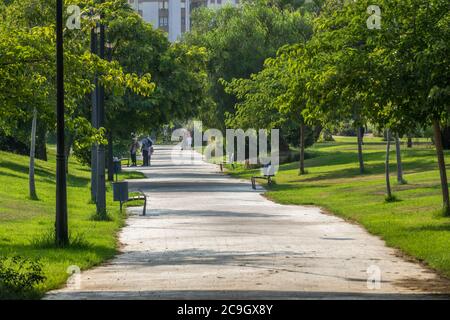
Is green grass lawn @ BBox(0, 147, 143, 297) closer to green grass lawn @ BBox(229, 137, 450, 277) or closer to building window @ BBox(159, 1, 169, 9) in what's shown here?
green grass lawn @ BBox(229, 137, 450, 277)

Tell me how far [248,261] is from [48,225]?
31.6 feet

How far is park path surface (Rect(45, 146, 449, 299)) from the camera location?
15.3m

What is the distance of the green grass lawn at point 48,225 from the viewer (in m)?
19.7

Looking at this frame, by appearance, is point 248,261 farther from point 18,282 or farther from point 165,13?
point 165,13

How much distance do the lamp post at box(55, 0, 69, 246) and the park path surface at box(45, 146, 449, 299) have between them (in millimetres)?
1286

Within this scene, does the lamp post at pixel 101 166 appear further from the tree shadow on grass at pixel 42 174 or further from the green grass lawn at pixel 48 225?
the tree shadow on grass at pixel 42 174

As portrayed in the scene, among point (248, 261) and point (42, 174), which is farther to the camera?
point (42, 174)

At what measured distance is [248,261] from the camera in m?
19.6

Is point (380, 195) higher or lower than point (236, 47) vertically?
A: lower

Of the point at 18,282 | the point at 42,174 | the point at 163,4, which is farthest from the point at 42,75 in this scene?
the point at 163,4

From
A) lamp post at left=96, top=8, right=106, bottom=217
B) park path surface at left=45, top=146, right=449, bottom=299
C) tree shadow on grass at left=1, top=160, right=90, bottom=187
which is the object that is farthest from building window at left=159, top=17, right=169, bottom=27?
lamp post at left=96, top=8, right=106, bottom=217
